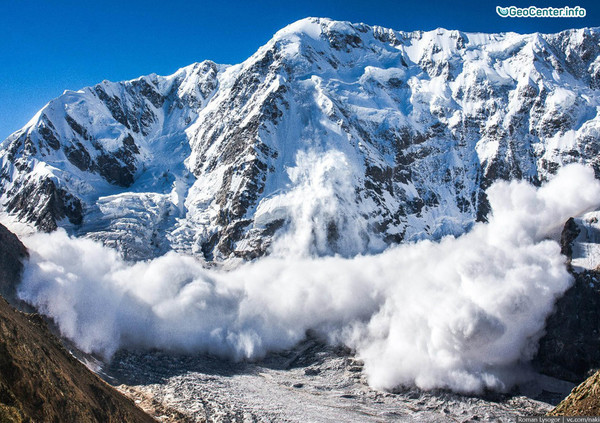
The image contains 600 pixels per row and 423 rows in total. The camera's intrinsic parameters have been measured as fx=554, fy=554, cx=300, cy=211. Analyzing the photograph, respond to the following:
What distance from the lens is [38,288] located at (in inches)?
6314

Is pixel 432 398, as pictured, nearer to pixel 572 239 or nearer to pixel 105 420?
pixel 572 239

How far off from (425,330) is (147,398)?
93.4m

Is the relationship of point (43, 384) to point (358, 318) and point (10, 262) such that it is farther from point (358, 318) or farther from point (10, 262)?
point (358, 318)

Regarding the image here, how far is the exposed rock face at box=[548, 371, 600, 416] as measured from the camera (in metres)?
45.0

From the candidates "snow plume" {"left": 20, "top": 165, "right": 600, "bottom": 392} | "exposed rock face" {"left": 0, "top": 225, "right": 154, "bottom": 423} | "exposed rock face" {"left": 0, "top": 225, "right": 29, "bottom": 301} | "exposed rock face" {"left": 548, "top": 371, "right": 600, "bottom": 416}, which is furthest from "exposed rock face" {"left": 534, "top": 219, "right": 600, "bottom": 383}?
"exposed rock face" {"left": 0, "top": 225, "right": 29, "bottom": 301}

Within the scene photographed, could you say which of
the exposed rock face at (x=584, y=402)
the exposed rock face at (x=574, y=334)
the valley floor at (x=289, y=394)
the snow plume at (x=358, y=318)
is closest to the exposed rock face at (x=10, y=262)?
the snow plume at (x=358, y=318)

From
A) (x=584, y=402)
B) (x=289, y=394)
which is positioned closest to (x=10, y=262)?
(x=289, y=394)

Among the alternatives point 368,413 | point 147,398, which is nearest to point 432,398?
point 368,413

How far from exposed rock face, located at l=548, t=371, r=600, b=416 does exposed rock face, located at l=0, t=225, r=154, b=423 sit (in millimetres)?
43304

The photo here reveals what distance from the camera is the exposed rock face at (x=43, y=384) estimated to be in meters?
48.2

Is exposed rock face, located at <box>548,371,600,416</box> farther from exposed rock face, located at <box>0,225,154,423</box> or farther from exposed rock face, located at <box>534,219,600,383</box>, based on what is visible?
exposed rock face, located at <box>534,219,600,383</box>

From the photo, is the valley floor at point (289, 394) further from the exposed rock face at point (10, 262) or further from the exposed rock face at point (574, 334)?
the exposed rock face at point (10, 262)

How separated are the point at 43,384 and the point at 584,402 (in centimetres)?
4855

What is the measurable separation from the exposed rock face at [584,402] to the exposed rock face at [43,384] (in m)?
43.3
